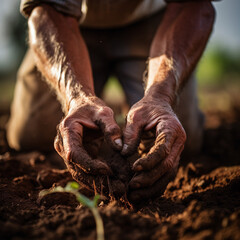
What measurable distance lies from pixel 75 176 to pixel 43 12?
1.28 m

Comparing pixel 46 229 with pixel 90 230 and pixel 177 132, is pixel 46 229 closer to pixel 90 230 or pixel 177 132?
pixel 90 230

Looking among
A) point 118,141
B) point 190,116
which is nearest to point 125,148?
point 118,141

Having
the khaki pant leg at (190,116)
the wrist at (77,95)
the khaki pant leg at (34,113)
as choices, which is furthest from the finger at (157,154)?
the khaki pant leg at (34,113)

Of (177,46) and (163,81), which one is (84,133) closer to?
(163,81)

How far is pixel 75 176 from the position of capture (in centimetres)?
135

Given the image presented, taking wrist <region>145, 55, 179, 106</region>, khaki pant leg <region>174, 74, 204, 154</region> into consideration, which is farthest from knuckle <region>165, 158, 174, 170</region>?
khaki pant leg <region>174, 74, 204, 154</region>

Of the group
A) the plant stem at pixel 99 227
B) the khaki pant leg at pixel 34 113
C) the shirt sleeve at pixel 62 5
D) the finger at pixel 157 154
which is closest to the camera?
the plant stem at pixel 99 227

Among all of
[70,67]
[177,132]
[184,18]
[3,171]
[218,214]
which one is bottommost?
[3,171]

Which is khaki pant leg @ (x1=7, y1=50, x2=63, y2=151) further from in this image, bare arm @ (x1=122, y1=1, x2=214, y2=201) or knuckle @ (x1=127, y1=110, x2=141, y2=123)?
knuckle @ (x1=127, y1=110, x2=141, y2=123)

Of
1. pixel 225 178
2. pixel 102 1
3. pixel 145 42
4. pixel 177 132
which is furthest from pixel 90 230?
pixel 145 42

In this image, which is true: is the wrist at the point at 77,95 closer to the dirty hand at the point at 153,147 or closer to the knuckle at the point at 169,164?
the dirty hand at the point at 153,147

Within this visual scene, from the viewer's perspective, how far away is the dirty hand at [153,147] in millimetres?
1215

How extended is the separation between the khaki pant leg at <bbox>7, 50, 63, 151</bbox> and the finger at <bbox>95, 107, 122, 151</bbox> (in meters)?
1.62

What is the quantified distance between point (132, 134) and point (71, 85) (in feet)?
1.83
